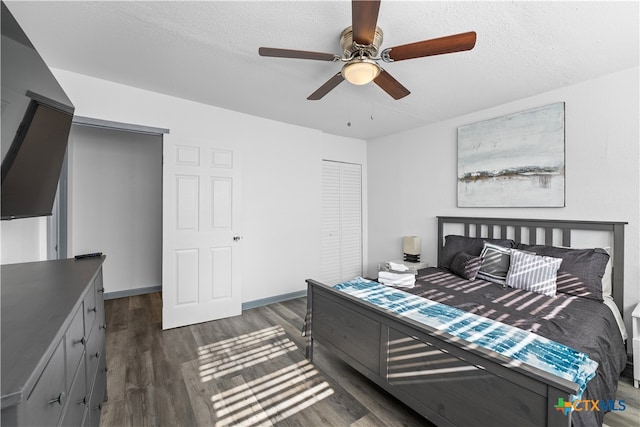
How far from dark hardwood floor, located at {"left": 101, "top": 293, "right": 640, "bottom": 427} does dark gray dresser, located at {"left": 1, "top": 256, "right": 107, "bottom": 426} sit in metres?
0.50

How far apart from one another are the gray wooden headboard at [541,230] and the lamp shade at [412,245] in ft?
1.02

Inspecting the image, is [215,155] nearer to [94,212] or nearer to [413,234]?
[94,212]

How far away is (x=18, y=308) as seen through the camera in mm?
987

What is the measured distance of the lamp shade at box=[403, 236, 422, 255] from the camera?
4.04 metres

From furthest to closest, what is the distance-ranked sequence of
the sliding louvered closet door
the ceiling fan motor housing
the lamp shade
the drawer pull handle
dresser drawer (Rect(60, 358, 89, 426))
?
the sliding louvered closet door
the lamp shade
the ceiling fan motor housing
dresser drawer (Rect(60, 358, 89, 426))
the drawer pull handle

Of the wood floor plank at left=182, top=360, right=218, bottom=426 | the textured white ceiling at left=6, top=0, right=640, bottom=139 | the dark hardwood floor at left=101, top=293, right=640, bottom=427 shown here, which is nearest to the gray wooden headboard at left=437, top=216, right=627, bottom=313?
the dark hardwood floor at left=101, top=293, right=640, bottom=427

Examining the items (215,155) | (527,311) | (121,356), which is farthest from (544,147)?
(121,356)

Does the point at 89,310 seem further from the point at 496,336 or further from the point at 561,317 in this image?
the point at 561,317

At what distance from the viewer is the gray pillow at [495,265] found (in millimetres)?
2766

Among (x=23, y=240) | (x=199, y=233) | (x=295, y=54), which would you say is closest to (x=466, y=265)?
(x=295, y=54)

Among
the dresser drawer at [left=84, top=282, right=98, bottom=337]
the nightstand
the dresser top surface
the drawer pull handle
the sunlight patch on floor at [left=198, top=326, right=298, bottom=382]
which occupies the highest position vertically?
the dresser top surface

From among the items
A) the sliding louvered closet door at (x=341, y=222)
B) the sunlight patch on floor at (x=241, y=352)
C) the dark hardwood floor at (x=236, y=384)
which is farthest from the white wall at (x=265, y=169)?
the dark hardwood floor at (x=236, y=384)

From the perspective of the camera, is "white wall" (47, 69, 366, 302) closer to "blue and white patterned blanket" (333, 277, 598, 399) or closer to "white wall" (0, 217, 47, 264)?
"white wall" (0, 217, 47, 264)

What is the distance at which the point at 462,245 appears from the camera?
3379mm
